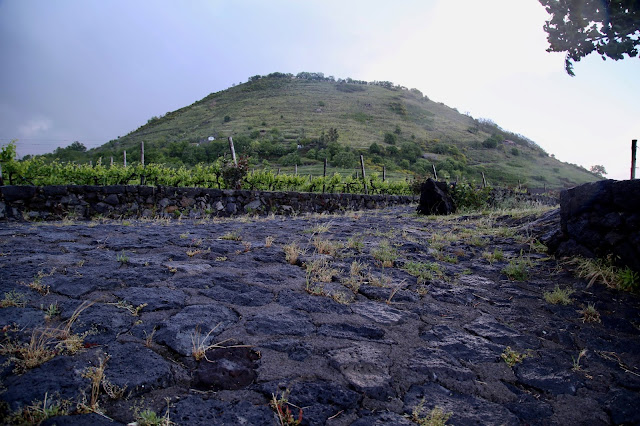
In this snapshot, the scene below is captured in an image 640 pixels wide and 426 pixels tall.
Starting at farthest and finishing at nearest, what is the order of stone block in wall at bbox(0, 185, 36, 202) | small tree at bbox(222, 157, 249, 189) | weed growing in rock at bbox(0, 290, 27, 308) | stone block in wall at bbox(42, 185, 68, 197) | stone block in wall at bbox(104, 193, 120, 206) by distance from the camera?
small tree at bbox(222, 157, 249, 189)
stone block in wall at bbox(104, 193, 120, 206)
stone block in wall at bbox(42, 185, 68, 197)
stone block in wall at bbox(0, 185, 36, 202)
weed growing in rock at bbox(0, 290, 27, 308)

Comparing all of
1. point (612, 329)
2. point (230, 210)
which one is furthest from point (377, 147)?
point (612, 329)

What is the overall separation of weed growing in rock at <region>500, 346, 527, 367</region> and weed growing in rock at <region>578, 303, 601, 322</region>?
1.03 meters

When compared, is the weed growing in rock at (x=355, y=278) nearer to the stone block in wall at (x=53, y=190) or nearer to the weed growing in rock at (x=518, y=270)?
the weed growing in rock at (x=518, y=270)

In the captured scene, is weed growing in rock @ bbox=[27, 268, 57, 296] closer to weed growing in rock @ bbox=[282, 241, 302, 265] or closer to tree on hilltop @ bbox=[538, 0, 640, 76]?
weed growing in rock @ bbox=[282, 241, 302, 265]

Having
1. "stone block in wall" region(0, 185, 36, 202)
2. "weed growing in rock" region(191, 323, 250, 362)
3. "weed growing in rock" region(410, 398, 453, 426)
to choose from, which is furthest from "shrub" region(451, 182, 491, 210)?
"stone block in wall" region(0, 185, 36, 202)

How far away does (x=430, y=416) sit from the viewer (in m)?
1.73

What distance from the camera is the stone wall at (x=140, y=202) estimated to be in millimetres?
7723

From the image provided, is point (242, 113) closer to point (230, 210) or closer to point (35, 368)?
point (230, 210)

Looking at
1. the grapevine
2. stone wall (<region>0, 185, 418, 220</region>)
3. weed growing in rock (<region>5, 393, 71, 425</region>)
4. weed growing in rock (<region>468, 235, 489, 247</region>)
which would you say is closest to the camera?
weed growing in rock (<region>5, 393, 71, 425</region>)

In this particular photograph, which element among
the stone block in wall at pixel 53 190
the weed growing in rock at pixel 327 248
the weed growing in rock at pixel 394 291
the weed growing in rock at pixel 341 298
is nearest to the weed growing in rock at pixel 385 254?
the weed growing in rock at pixel 327 248

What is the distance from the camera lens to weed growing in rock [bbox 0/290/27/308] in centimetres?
229

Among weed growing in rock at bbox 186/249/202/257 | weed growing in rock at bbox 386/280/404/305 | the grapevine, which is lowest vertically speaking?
weed growing in rock at bbox 386/280/404/305

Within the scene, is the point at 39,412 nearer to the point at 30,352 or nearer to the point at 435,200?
the point at 30,352

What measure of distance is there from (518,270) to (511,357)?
6.85 ft
